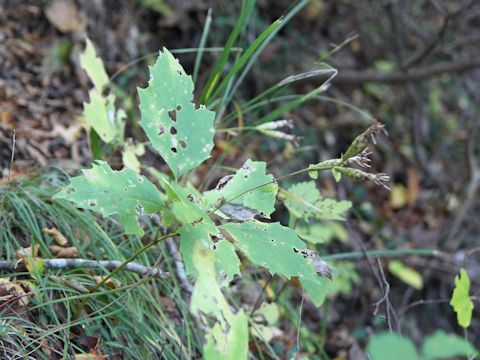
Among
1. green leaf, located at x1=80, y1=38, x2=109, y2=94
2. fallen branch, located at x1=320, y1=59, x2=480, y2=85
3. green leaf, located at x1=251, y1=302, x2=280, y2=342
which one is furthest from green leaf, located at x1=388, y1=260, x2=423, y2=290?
green leaf, located at x1=80, y1=38, x2=109, y2=94

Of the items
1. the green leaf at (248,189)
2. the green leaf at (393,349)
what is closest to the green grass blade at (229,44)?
the green leaf at (248,189)

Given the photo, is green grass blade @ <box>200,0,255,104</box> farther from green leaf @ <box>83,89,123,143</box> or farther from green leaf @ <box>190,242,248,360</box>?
green leaf @ <box>190,242,248,360</box>

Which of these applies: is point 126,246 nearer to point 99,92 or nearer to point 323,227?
point 99,92

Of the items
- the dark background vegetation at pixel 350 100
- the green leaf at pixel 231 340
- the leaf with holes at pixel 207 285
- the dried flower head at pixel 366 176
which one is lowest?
the dark background vegetation at pixel 350 100

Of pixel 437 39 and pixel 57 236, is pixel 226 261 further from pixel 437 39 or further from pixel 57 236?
pixel 437 39

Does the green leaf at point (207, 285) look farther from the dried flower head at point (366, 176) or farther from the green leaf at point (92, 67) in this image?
the green leaf at point (92, 67)

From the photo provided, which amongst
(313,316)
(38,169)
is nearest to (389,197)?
(313,316)

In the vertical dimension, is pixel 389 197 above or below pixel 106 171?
below

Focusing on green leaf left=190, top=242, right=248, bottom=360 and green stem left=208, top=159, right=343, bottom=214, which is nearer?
green leaf left=190, top=242, right=248, bottom=360
